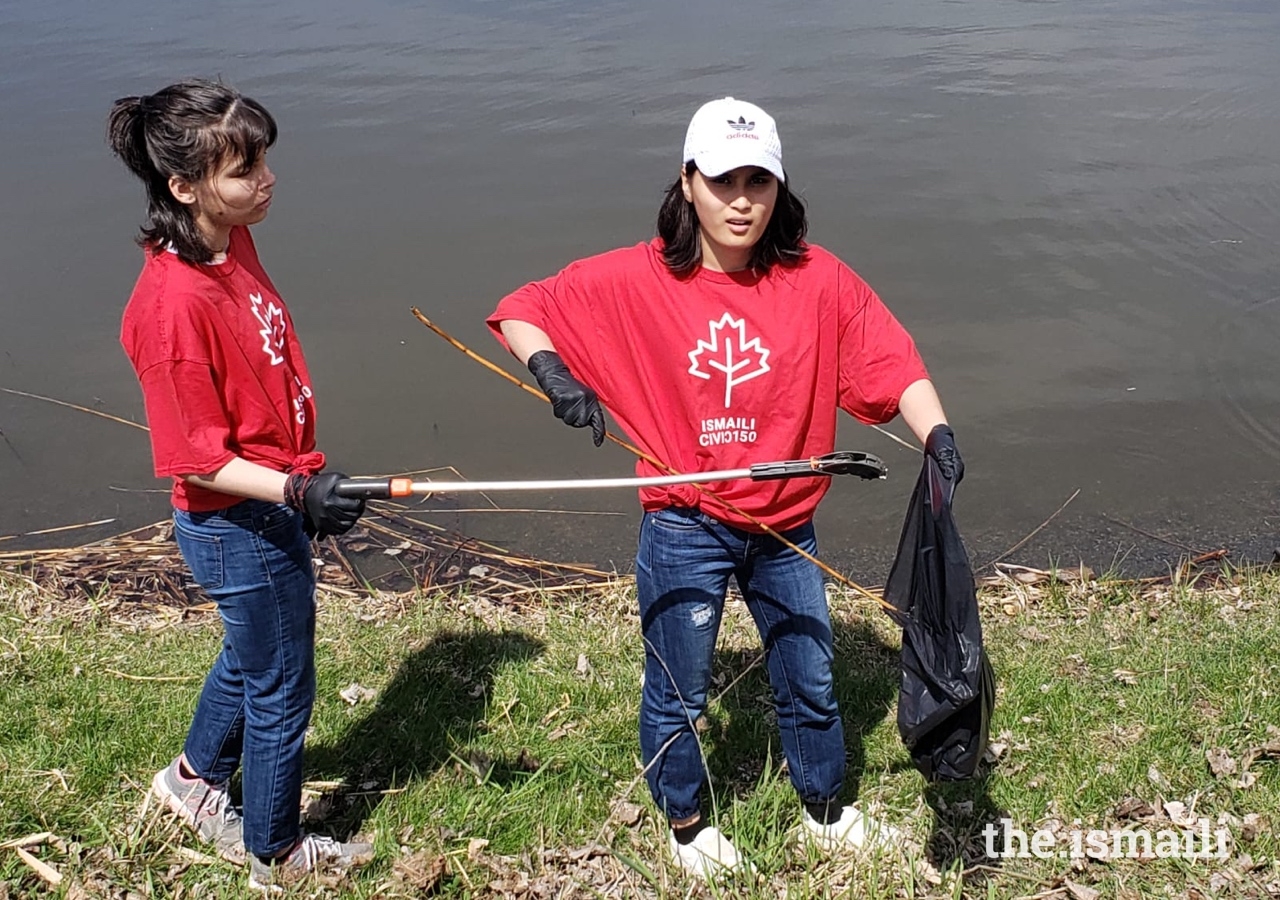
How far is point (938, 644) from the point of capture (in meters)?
3.02

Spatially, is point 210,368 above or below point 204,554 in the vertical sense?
above

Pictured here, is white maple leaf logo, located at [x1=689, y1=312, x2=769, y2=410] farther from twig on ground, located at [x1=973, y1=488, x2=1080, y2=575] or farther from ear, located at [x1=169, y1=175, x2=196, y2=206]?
twig on ground, located at [x1=973, y1=488, x2=1080, y2=575]

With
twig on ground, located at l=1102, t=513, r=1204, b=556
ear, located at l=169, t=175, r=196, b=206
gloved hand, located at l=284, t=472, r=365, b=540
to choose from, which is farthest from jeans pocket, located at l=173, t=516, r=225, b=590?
twig on ground, located at l=1102, t=513, r=1204, b=556

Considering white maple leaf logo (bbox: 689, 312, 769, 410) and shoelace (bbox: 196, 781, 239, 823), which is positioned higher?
white maple leaf logo (bbox: 689, 312, 769, 410)

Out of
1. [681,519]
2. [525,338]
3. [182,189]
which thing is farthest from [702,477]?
Answer: [182,189]

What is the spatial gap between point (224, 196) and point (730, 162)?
1145 millimetres

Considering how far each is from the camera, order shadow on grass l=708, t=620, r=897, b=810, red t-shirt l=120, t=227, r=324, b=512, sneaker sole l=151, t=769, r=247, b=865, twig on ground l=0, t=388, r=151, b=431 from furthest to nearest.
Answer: twig on ground l=0, t=388, r=151, b=431 → shadow on grass l=708, t=620, r=897, b=810 → sneaker sole l=151, t=769, r=247, b=865 → red t-shirt l=120, t=227, r=324, b=512

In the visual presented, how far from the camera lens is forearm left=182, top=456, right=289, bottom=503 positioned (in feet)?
9.17

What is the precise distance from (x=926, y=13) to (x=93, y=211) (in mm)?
9306

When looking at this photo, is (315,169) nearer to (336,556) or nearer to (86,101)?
(86,101)

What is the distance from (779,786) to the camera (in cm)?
365

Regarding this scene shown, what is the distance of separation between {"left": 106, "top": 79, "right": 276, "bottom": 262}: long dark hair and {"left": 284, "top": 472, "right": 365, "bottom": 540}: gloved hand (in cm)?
56

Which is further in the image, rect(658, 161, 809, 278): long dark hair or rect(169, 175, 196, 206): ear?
rect(658, 161, 809, 278): long dark hair

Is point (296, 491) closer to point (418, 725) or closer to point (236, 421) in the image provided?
point (236, 421)
